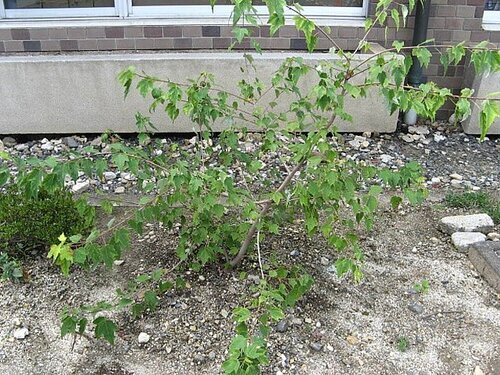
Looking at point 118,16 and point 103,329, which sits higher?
point 118,16

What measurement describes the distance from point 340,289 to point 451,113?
297 centimetres

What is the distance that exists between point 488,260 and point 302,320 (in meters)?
1.11

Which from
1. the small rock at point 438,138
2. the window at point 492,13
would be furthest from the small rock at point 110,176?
the window at point 492,13

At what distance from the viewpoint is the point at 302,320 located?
2648 millimetres

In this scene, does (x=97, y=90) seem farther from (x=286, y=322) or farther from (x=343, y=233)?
(x=286, y=322)

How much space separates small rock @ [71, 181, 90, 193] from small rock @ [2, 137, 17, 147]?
111cm

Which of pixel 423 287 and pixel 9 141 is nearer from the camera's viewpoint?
pixel 423 287

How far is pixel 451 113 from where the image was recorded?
5188 millimetres

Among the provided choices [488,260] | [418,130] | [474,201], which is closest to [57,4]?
[418,130]

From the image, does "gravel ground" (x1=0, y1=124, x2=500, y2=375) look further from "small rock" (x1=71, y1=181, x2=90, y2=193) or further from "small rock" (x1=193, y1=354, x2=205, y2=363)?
"small rock" (x1=71, y1=181, x2=90, y2=193)

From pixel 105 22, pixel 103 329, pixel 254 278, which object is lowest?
pixel 254 278

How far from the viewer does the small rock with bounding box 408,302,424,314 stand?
9.00 ft

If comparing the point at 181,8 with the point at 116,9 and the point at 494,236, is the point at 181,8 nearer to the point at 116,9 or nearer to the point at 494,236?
the point at 116,9

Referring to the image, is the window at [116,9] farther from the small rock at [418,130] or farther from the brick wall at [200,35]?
the small rock at [418,130]
